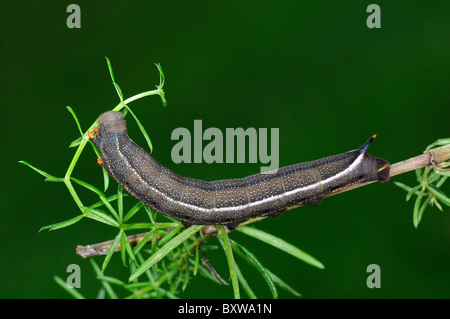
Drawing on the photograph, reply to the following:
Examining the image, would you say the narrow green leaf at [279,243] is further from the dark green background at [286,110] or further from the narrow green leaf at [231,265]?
the dark green background at [286,110]

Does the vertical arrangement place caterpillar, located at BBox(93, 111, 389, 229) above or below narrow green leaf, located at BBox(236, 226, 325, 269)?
above

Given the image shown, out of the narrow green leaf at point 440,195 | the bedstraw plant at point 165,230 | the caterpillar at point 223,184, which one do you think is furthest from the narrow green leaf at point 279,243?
the narrow green leaf at point 440,195

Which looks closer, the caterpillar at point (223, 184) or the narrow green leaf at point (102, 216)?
the narrow green leaf at point (102, 216)

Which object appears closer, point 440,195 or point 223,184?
point 440,195

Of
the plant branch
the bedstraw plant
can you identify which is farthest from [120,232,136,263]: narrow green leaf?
the plant branch

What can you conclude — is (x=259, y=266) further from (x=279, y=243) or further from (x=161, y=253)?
(x=161, y=253)

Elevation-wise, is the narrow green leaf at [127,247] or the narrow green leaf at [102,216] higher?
the narrow green leaf at [102,216]

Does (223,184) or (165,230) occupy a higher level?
(223,184)

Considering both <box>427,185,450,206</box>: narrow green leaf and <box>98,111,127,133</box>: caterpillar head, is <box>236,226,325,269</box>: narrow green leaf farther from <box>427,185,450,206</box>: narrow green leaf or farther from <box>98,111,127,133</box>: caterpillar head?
<box>98,111,127,133</box>: caterpillar head

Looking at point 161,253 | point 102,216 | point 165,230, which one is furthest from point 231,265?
point 102,216
